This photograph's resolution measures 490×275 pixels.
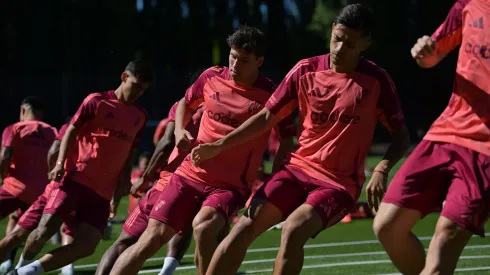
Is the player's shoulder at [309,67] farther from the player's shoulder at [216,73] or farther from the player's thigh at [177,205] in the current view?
the player's thigh at [177,205]

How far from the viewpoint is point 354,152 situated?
7664mm

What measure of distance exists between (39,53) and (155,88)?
8141 mm

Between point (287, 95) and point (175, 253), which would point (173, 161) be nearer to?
point (175, 253)

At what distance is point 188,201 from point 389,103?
1806mm

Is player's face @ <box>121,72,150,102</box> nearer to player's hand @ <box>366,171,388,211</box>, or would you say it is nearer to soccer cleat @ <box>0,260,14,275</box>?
soccer cleat @ <box>0,260,14,275</box>

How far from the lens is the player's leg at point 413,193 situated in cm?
643

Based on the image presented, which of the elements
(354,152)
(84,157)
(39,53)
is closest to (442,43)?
(354,152)

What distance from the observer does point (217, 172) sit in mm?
8406

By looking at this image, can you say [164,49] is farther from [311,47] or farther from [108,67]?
[311,47]

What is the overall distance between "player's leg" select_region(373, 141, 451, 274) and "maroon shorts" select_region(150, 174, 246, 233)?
6.22 ft

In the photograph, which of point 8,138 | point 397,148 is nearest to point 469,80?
point 397,148

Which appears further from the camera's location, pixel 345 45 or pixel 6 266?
pixel 6 266

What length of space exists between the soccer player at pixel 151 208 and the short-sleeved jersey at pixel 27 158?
323 centimetres

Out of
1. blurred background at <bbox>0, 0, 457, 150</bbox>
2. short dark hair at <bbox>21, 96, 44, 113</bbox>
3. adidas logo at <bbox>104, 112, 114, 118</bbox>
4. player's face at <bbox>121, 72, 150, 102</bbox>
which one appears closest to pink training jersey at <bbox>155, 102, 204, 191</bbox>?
player's face at <bbox>121, 72, 150, 102</bbox>
